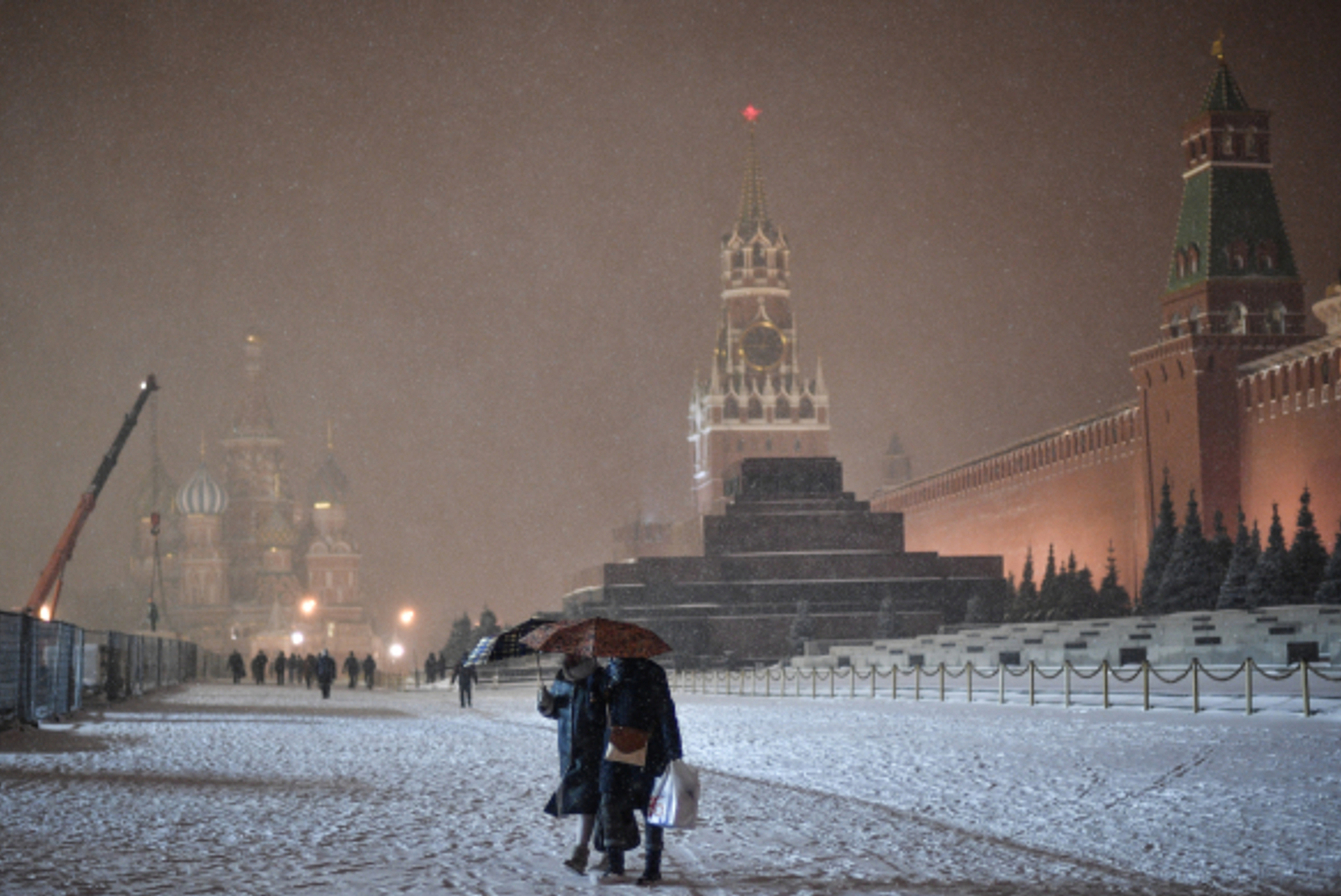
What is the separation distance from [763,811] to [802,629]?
105ft

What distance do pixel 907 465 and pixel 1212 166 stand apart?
78914mm

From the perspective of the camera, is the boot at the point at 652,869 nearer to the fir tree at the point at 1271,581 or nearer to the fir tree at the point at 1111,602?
the fir tree at the point at 1271,581

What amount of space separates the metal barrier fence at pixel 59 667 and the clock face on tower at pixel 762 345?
199ft

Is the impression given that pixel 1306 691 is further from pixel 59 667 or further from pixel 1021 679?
pixel 59 667

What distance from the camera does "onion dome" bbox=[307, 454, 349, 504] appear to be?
10444cm

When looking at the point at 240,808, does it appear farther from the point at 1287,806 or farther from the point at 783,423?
the point at 783,423

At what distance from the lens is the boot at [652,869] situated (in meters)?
6.24

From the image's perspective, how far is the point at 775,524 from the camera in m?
45.8

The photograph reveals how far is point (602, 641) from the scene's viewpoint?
244 inches

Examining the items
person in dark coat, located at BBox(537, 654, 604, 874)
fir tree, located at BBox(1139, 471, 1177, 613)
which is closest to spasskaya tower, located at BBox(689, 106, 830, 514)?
fir tree, located at BBox(1139, 471, 1177, 613)

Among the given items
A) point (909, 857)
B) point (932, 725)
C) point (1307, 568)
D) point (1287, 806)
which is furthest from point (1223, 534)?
point (909, 857)

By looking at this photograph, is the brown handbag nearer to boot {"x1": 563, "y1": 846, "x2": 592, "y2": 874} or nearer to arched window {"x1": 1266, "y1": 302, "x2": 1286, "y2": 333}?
boot {"x1": 563, "y1": 846, "x2": 592, "y2": 874}

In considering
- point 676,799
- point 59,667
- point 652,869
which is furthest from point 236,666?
point 676,799

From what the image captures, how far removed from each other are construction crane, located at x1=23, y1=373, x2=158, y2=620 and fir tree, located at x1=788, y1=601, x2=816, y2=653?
19.1 metres
